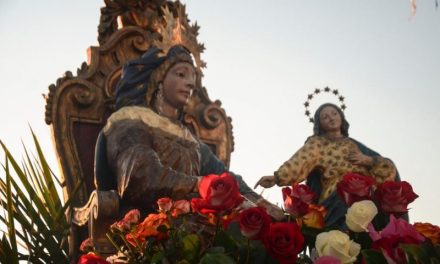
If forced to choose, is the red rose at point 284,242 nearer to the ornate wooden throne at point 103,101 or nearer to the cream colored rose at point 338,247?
the cream colored rose at point 338,247

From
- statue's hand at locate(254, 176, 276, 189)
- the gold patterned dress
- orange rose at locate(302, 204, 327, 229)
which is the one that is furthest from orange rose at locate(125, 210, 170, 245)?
the gold patterned dress

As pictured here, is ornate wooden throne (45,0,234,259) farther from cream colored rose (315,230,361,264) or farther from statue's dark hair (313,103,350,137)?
cream colored rose (315,230,361,264)

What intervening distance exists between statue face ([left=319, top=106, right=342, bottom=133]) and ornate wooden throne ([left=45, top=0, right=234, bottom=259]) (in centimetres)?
106

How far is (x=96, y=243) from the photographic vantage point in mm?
5152

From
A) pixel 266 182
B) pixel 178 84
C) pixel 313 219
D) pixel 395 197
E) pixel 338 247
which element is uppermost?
pixel 178 84

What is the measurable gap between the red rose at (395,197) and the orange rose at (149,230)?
0.88m

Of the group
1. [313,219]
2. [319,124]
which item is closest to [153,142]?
[319,124]

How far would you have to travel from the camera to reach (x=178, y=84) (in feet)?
21.3

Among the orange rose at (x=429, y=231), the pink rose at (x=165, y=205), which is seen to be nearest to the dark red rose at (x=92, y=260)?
the pink rose at (x=165, y=205)

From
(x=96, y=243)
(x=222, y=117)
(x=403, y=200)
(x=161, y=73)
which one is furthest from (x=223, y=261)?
(x=222, y=117)

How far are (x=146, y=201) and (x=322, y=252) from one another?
2551mm

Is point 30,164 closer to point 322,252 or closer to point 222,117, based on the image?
point 222,117

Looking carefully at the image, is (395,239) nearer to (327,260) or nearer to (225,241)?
(327,260)

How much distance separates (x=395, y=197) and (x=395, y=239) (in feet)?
1.16
